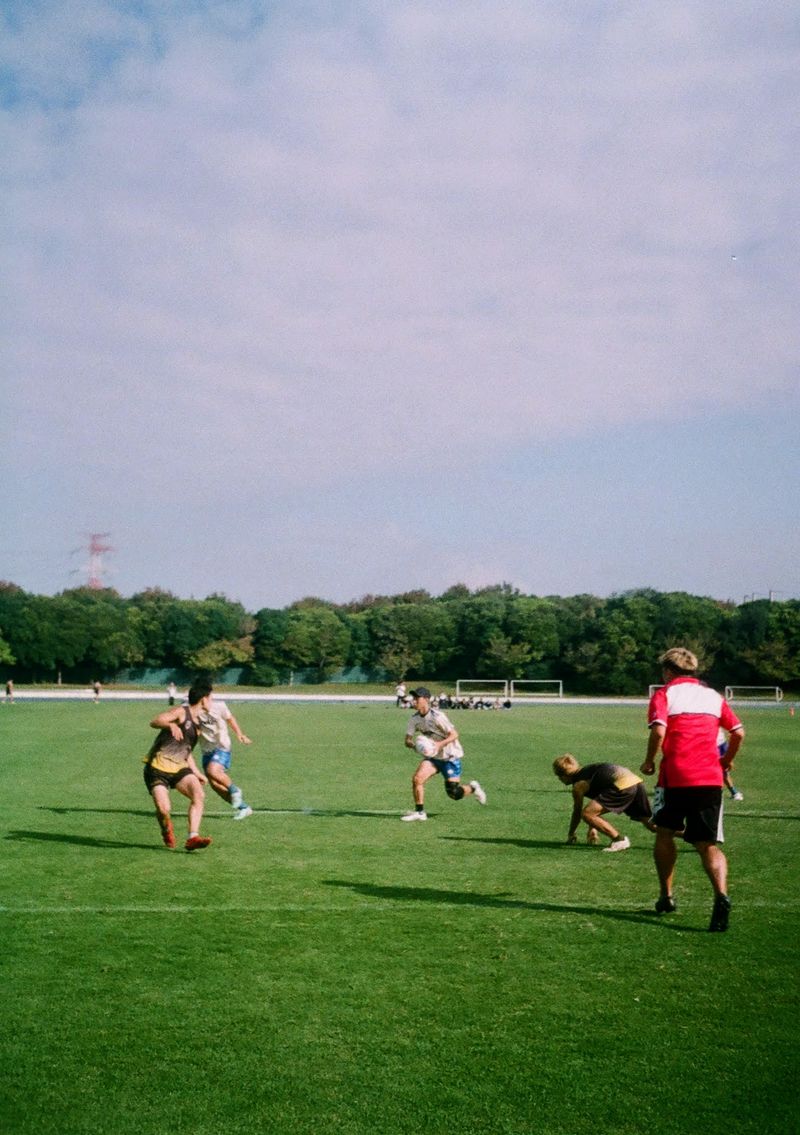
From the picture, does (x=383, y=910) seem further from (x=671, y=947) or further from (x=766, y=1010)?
(x=766, y=1010)

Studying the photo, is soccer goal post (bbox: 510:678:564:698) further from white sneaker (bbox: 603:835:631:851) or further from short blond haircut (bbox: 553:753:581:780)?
short blond haircut (bbox: 553:753:581:780)

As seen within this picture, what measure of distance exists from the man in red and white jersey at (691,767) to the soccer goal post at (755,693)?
75344 millimetres

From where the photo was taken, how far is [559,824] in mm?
13406

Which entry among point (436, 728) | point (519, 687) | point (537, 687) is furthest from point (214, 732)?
point (537, 687)

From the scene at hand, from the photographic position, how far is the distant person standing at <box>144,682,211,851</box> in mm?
11102

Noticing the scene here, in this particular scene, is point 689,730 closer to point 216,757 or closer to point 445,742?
point 445,742

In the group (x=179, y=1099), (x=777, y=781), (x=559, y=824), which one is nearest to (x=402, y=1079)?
(x=179, y=1099)

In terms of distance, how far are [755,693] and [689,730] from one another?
82.1m

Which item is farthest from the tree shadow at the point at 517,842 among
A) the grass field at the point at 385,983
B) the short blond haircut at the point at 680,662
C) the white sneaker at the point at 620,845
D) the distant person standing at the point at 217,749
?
the short blond haircut at the point at 680,662

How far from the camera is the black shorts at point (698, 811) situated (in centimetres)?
759

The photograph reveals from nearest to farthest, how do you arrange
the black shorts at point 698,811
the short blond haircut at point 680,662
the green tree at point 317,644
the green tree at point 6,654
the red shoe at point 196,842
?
the black shorts at point 698,811 < the short blond haircut at point 680,662 < the red shoe at point 196,842 < the green tree at point 6,654 < the green tree at point 317,644

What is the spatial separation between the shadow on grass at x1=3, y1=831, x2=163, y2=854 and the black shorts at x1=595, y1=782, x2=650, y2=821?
4.81 meters

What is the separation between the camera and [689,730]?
7.70 m

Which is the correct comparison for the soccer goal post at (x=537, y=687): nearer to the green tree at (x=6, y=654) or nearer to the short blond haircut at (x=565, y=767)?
the green tree at (x=6, y=654)
